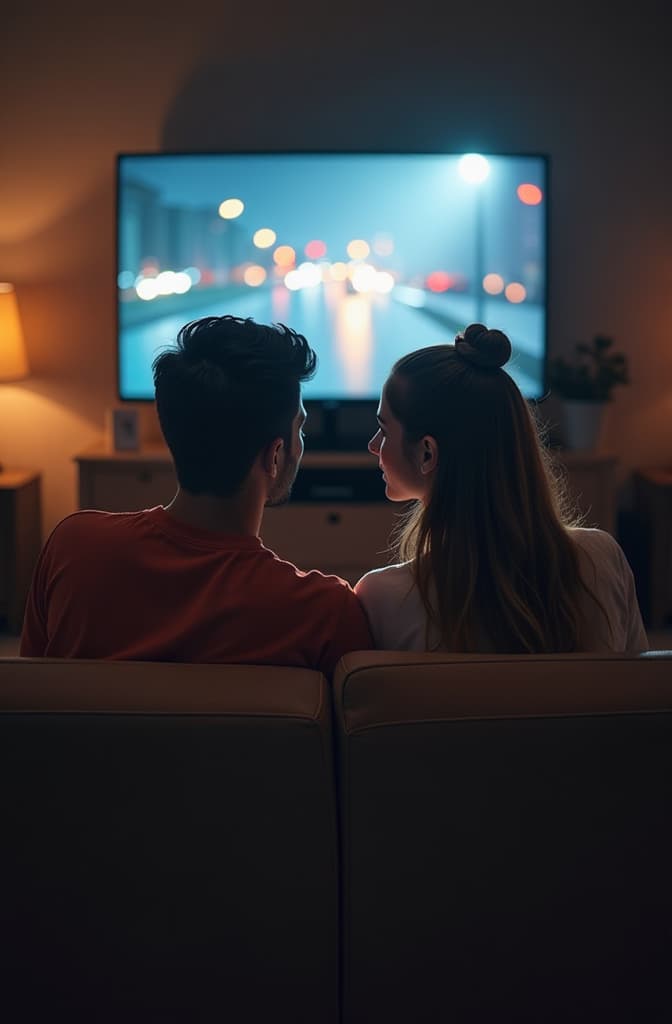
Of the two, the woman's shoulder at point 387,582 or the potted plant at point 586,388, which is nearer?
the woman's shoulder at point 387,582

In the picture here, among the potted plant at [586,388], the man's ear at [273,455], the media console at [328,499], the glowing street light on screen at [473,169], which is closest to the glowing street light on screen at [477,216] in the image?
the glowing street light on screen at [473,169]

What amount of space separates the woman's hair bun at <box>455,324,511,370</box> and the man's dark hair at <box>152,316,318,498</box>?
24 centimetres

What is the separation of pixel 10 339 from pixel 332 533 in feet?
4.57

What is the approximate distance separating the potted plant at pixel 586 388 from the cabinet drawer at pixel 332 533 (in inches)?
29.5

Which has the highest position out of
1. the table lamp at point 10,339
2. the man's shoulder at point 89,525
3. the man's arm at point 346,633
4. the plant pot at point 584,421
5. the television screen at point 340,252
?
the television screen at point 340,252

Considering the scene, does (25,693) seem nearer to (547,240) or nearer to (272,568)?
(272,568)

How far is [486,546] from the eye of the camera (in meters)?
1.51

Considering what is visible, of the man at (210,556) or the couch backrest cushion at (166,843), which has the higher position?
the man at (210,556)

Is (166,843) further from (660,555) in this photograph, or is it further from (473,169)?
(473,169)

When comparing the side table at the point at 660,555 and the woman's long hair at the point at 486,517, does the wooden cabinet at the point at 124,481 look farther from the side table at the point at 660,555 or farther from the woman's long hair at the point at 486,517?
the woman's long hair at the point at 486,517

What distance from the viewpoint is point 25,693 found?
119 centimetres

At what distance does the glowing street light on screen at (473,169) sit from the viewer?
4371mm

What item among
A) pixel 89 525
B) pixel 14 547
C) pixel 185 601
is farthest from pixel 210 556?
pixel 14 547

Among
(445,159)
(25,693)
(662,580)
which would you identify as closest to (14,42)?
(445,159)
